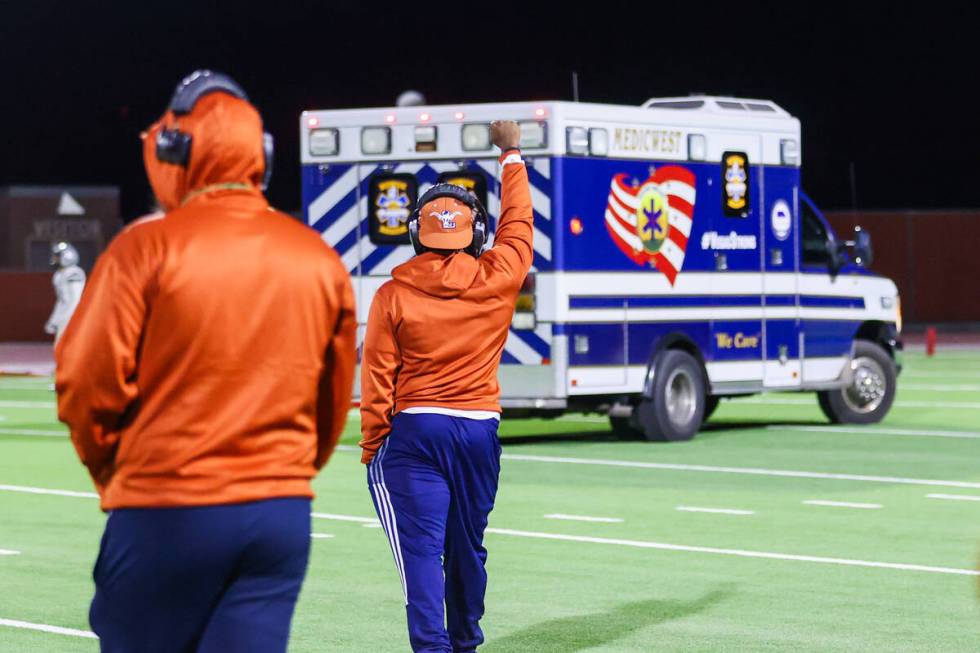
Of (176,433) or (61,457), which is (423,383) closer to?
(176,433)

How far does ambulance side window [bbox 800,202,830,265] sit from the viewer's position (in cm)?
2045

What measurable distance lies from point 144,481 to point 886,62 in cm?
Result: 5359

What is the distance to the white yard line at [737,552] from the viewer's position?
10.8 m

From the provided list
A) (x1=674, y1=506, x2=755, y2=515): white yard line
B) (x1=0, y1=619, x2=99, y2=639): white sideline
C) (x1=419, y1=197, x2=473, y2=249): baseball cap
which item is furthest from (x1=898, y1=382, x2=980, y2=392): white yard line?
(x1=419, y1=197, x2=473, y2=249): baseball cap

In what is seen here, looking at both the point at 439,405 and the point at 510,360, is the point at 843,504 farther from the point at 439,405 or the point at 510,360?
the point at 439,405

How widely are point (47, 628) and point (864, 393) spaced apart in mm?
13295

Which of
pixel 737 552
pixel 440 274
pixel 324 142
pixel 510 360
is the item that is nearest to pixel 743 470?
pixel 510 360

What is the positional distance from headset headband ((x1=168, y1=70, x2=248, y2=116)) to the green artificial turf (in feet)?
14.1

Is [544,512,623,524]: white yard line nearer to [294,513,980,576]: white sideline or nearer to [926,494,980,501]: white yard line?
[294,513,980,576]: white sideline

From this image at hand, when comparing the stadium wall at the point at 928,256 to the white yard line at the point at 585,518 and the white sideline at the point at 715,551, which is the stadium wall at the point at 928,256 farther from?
the white sideline at the point at 715,551

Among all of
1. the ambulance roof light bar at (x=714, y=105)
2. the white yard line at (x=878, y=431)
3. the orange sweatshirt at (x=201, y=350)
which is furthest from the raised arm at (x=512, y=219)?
the white yard line at (x=878, y=431)

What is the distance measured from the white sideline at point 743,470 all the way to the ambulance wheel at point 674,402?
1.39 m

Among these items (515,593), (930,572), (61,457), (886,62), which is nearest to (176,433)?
(515,593)

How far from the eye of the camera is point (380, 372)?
23.7 feet
